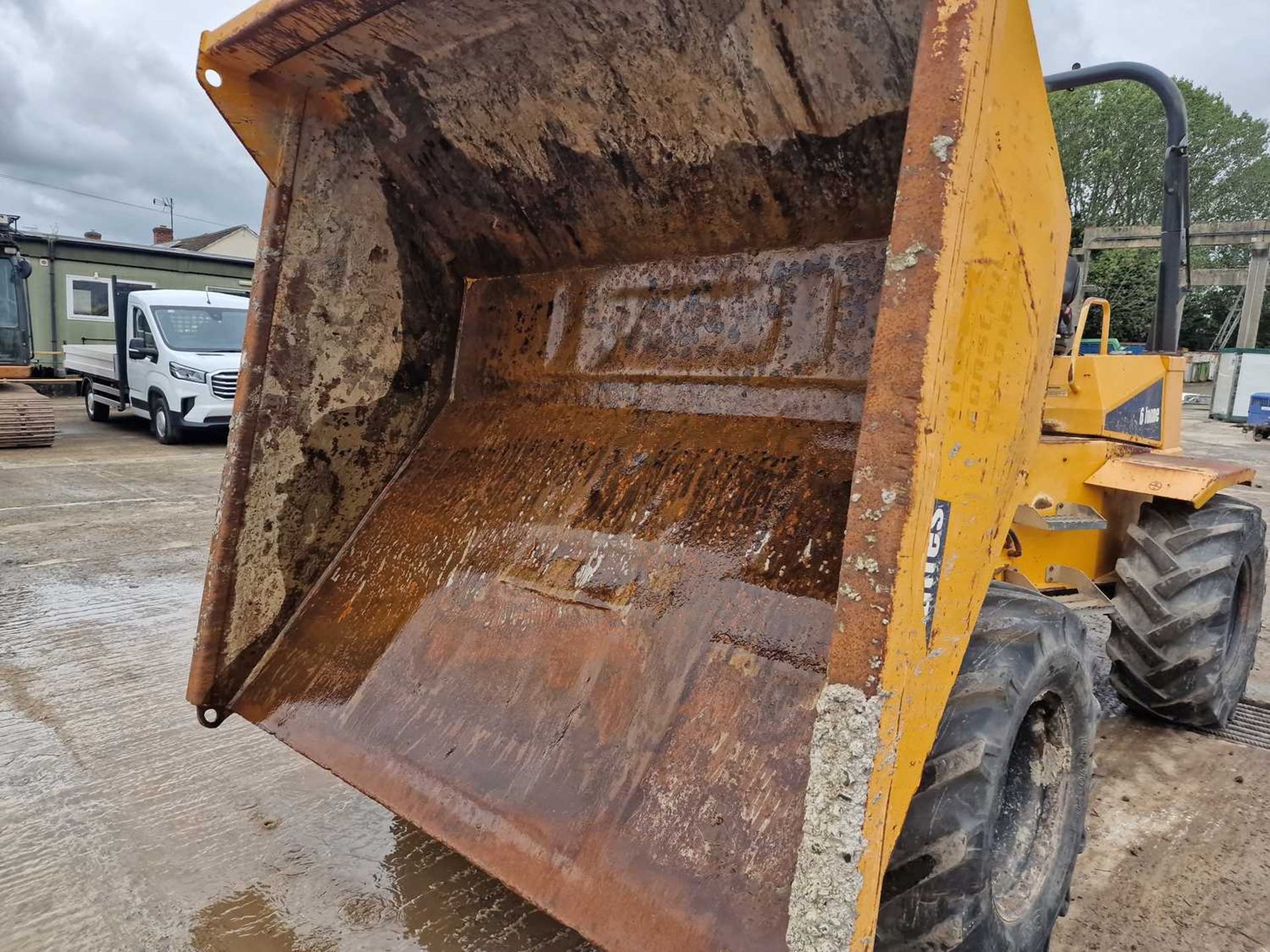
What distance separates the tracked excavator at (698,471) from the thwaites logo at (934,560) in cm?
1

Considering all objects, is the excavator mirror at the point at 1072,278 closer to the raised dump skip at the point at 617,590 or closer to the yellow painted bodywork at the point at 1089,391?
the yellow painted bodywork at the point at 1089,391

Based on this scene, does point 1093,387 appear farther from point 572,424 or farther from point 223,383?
point 223,383

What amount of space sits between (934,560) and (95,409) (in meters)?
14.4

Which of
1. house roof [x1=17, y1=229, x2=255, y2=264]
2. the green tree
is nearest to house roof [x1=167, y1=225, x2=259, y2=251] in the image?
house roof [x1=17, y1=229, x2=255, y2=264]

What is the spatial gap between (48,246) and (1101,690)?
20877 millimetres

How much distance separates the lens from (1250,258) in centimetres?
2091

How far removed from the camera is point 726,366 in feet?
7.15

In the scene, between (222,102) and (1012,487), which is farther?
(222,102)

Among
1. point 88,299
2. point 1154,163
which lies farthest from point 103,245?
point 1154,163

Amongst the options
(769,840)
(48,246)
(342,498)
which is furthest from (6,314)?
(769,840)

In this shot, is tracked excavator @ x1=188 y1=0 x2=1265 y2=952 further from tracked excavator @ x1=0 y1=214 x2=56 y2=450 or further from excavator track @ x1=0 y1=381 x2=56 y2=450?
tracked excavator @ x1=0 y1=214 x2=56 y2=450

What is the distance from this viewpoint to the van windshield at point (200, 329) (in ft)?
34.5

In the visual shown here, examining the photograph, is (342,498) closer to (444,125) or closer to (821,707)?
(444,125)

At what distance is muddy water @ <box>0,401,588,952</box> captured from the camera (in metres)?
1.96
